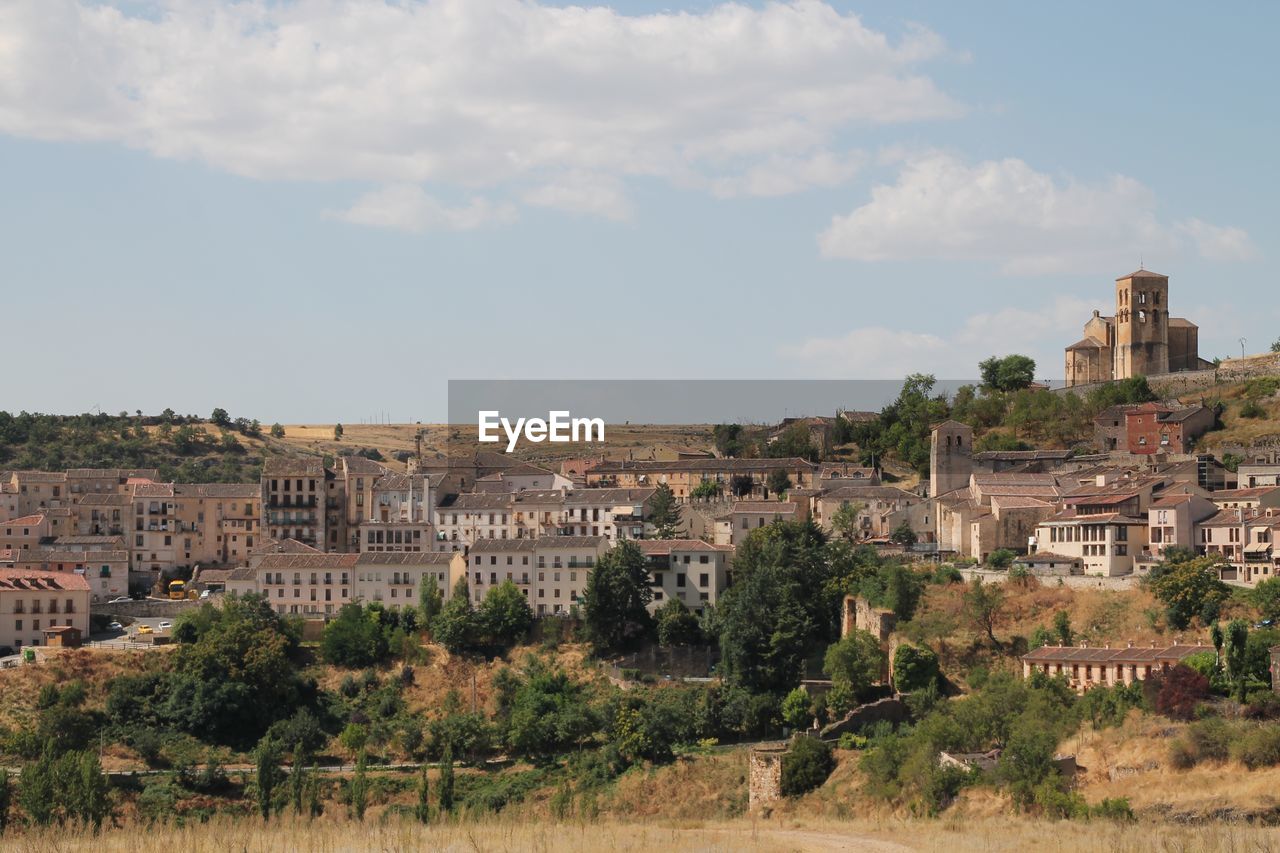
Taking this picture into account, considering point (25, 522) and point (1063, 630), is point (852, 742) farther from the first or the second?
point (25, 522)

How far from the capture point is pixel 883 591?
7006cm

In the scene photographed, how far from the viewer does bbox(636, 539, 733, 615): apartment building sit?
7681 centimetres

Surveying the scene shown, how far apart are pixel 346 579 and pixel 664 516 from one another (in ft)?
47.9

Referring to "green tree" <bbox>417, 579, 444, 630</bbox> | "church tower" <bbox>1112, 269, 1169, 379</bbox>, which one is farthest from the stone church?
"green tree" <bbox>417, 579, 444, 630</bbox>

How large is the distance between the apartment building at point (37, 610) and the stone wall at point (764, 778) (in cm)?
3189

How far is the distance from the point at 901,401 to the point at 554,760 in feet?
164

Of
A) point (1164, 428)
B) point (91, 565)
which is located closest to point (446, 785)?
point (91, 565)

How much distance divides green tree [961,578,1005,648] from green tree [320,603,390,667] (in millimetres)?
23582

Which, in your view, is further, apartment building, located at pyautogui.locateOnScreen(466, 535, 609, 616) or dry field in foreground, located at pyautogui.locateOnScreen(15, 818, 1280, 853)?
apartment building, located at pyautogui.locateOnScreen(466, 535, 609, 616)

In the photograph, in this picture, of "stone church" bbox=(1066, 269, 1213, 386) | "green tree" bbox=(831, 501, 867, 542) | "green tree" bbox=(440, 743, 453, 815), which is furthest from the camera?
"stone church" bbox=(1066, 269, 1213, 386)

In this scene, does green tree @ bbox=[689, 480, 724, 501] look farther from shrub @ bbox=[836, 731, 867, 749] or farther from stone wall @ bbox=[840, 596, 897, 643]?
shrub @ bbox=[836, 731, 867, 749]

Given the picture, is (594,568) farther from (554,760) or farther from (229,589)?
(229,589)

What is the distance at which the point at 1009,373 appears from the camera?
110750 mm

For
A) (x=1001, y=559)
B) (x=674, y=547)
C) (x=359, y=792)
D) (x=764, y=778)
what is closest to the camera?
(x=764, y=778)
